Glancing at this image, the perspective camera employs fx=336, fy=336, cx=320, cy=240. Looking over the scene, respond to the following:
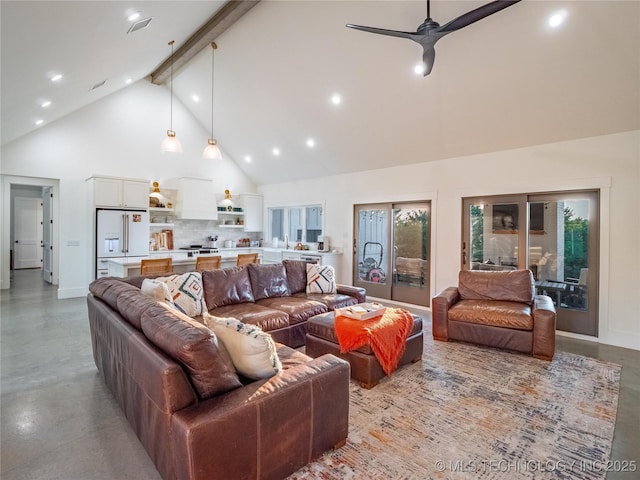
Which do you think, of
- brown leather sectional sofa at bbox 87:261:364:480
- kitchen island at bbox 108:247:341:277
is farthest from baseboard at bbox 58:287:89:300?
brown leather sectional sofa at bbox 87:261:364:480

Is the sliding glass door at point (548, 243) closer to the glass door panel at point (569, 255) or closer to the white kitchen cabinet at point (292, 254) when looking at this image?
the glass door panel at point (569, 255)


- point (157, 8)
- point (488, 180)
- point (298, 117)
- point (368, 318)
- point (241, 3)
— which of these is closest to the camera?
point (368, 318)

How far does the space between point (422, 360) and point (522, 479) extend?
169 centimetres

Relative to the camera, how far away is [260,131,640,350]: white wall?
408 centimetres

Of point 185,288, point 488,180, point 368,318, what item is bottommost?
point 368,318

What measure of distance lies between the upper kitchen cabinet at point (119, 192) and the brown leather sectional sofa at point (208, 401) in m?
4.95

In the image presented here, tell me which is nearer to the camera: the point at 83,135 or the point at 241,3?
the point at 241,3

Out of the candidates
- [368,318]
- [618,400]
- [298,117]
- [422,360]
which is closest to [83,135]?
[298,117]

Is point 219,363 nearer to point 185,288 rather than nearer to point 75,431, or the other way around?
point 75,431

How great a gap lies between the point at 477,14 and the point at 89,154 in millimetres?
7368

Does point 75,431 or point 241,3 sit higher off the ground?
point 241,3

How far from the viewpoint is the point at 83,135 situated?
268 inches

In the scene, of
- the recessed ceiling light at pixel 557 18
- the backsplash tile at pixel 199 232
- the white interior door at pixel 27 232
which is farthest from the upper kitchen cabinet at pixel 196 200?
the recessed ceiling light at pixel 557 18

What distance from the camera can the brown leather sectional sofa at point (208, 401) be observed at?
1.52 metres
